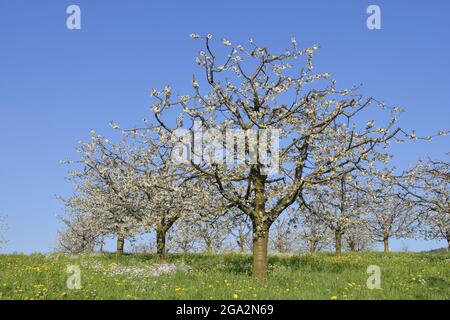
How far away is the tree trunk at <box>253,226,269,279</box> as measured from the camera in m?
17.8

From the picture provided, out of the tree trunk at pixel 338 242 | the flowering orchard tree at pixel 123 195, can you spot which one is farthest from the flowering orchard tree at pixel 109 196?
the tree trunk at pixel 338 242

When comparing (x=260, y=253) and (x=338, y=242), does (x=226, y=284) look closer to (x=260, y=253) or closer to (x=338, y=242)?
(x=260, y=253)

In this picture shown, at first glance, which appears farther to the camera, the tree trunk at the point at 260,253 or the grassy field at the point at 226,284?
the tree trunk at the point at 260,253

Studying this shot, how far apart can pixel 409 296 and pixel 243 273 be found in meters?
7.30

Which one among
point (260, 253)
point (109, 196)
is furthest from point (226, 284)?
point (109, 196)

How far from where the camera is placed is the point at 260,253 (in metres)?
17.9

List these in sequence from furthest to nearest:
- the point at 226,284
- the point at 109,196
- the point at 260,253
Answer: the point at 109,196
the point at 260,253
the point at 226,284

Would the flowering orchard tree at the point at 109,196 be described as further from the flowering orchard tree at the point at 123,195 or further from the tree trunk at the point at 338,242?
the tree trunk at the point at 338,242

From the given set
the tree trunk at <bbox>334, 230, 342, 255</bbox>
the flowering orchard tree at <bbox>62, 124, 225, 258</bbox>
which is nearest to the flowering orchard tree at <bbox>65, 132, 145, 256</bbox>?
the flowering orchard tree at <bbox>62, 124, 225, 258</bbox>

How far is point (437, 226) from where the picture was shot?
4706 cm

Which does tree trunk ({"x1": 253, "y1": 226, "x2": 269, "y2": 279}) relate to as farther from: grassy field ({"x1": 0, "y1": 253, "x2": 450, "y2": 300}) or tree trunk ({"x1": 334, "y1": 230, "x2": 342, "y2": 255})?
tree trunk ({"x1": 334, "y1": 230, "x2": 342, "y2": 255})

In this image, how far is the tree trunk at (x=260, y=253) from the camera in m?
17.8
